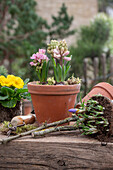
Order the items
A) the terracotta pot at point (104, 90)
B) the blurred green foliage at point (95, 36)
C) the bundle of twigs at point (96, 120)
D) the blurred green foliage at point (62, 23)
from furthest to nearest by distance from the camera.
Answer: the blurred green foliage at point (95, 36)
the blurred green foliage at point (62, 23)
the terracotta pot at point (104, 90)
the bundle of twigs at point (96, 120)

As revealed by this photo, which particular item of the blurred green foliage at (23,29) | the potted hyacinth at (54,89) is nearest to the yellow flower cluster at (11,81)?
the potted hyacinth at (54,89)

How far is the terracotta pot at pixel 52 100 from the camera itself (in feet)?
4.11

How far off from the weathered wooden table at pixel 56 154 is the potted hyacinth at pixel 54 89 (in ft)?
0.57

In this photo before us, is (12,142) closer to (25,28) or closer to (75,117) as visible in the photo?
(75,117)

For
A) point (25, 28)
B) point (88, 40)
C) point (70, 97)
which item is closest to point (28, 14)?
point (25, 28)

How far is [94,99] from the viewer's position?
1160 millimetres

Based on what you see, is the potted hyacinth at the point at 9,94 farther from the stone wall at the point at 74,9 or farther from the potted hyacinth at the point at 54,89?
the stone wall at the point at 74,9

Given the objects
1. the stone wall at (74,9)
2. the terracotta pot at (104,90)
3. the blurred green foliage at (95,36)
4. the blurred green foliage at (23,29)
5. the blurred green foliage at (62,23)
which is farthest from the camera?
the stone wall at (74,9)

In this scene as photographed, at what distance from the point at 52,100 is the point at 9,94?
1.15 feet

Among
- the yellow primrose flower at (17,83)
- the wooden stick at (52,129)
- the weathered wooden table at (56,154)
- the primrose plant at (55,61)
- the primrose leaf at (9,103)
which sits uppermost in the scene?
the primrose plant at (55,61)

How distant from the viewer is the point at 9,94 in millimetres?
1493

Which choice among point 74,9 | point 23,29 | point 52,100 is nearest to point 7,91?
point 52,100

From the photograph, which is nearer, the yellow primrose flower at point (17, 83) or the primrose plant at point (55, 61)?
the primrose plant at point (55, 61)

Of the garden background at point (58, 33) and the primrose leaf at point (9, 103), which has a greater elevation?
the garden background at point (58, 33)
